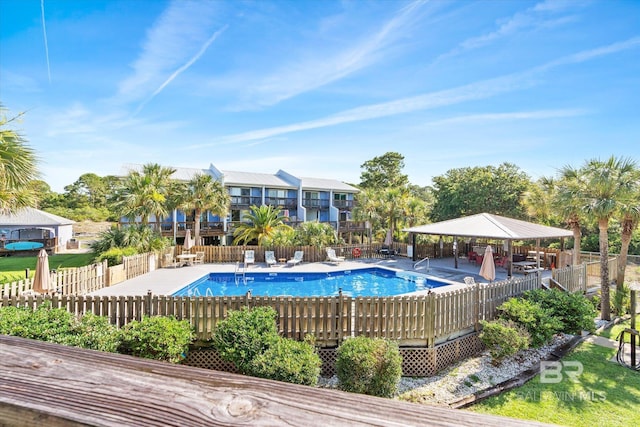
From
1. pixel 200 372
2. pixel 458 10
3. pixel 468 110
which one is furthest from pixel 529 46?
pixel 200 372

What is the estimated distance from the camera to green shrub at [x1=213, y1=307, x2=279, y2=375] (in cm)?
653

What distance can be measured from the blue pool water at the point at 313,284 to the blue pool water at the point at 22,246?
18156 mm

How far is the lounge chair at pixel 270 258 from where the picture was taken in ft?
68.0

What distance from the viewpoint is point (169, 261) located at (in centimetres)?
1997

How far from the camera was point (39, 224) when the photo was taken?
26047mm

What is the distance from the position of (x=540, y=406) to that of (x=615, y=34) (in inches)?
518

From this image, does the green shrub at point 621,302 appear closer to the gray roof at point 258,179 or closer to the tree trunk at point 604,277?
the tree trunk at point 604,277

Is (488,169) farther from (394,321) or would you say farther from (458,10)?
(394,321)

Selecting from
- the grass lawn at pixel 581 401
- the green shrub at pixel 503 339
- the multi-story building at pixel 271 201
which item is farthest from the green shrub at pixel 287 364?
the multi-story building at pixel 271 201

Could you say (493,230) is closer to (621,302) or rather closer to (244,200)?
(621,302)

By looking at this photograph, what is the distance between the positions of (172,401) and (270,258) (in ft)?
67.1

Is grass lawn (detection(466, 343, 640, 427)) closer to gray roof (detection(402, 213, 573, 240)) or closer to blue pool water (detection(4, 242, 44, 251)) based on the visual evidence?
gray roof (detection(402, 213, 573, 240))

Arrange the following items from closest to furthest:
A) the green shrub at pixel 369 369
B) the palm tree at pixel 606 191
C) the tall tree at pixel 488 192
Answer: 1. the green shrub at pixel 369 369
2. the palm tree at pixel 606 191
3. the tall tree at pixel 488 192

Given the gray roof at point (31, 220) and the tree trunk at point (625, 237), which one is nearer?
the tree trunk at point (625, 237)
